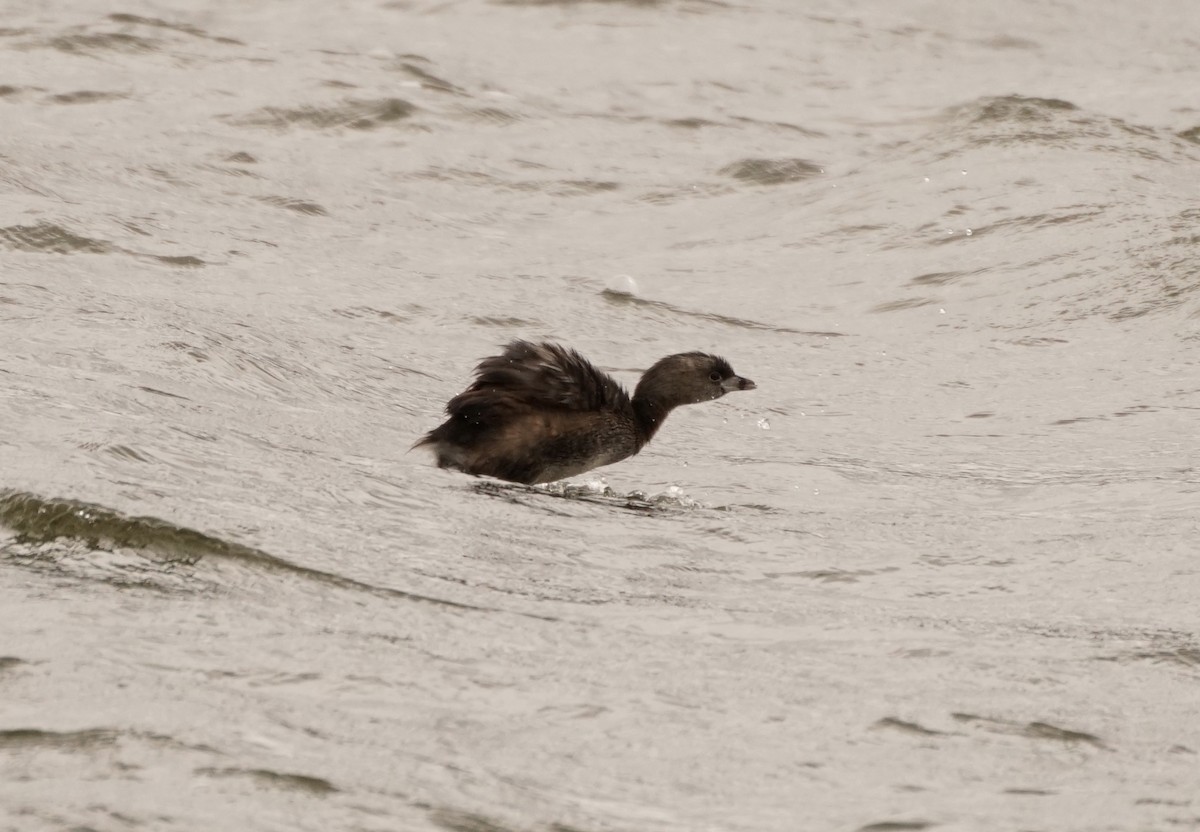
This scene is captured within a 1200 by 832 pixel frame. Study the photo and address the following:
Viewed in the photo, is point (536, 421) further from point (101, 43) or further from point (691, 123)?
point (101, 43)

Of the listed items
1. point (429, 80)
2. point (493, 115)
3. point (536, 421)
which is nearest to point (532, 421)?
point (536, 421)

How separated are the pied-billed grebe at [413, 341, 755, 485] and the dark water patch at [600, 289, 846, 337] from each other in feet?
11.9

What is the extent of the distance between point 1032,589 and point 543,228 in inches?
352

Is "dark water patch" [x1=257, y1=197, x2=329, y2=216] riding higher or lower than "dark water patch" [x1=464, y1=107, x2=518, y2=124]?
lower

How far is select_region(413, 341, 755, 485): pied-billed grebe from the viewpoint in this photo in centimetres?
853

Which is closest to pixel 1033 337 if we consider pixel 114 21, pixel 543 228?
pixel 543 228

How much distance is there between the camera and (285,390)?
388 inches

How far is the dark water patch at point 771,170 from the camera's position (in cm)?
1681

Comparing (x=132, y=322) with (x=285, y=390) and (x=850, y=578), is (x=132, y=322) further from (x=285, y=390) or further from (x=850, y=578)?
(x=850, y=578)

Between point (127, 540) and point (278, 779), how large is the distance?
6.31 feet

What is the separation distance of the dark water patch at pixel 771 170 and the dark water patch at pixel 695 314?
12.2 ft

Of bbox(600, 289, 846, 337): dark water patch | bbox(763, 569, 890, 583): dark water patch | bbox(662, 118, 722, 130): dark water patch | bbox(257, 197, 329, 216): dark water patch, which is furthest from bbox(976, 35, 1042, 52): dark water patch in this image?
bbox(763, 569, 890, 583): dark water patch

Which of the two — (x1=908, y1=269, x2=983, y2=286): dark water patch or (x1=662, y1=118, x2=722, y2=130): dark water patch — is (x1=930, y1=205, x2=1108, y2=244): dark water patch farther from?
(x1=662, y1=118, x2=722, y2=130): dark water patch

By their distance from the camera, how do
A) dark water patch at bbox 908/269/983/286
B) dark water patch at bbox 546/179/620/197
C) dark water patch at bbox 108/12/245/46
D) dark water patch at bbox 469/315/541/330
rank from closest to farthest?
dark water patch at bbox 469/315/541/330
dark water patch at bbox 908/269/983/286
dark water patch at bbox 546/179/620/197
dark water patch at bbox 108/12/245/46
